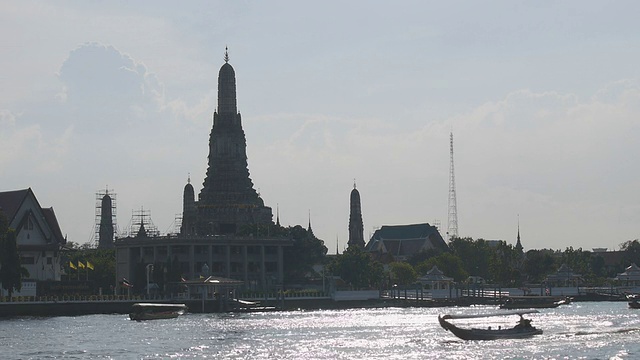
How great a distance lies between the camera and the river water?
90.1 m

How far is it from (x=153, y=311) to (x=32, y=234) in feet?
152

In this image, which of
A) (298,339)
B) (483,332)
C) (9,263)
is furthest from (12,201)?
(483,332)

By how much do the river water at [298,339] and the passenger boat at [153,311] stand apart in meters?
1.93

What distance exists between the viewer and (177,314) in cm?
14188

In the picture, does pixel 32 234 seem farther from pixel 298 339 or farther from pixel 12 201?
pixel 298 339

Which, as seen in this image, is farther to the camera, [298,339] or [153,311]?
[153,311]

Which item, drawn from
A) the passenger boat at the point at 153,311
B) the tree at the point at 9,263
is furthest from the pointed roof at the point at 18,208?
the passenger boat at the point at 153,311

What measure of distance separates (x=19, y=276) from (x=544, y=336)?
69.3 metres

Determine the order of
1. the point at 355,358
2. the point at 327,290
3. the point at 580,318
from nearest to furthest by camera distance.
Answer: the point at 355,358 < the point at 580,318 < the point at 327,290

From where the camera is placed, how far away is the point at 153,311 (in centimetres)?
13712

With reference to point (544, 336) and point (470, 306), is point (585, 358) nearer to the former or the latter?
point (544, 336)

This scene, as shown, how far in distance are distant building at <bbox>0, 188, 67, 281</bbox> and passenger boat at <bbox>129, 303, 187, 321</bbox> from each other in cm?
3841

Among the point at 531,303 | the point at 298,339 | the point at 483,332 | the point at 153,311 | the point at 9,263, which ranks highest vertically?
the point at 9,263

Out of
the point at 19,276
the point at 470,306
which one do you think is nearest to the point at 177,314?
the point at 19,276
